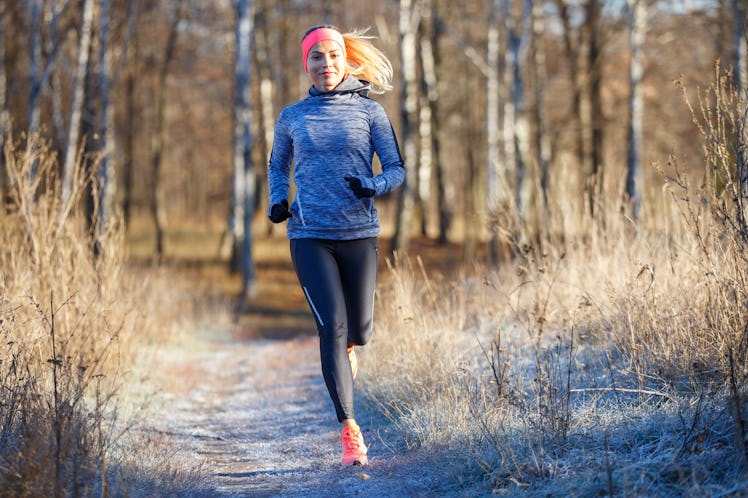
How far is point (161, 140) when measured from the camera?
860 inches

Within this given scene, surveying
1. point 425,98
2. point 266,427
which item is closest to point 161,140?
point 425,98

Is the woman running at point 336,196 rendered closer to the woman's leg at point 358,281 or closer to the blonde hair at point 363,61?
the woman's leg at point 358,281

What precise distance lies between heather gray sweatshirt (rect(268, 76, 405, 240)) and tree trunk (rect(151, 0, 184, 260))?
655 inches

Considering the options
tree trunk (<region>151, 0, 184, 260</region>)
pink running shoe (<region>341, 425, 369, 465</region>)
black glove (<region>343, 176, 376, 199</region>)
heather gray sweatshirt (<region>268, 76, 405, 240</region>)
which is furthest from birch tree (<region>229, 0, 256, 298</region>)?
pink running shoe (<region>341, 425, 369, 465</region>)

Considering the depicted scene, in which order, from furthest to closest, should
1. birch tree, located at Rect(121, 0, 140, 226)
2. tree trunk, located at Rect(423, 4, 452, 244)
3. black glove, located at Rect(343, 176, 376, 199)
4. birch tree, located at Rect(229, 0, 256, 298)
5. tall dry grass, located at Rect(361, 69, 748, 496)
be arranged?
birch tree, located at Rect(121, 0, 140, 226)
tree trunk, located at Rect(423, 4, 452, 244)
birch tree, located at Rect(229, 0, 256, 298)
black glove, located at Rect(343, 176, 376, 199)
tall dry grass, located at Rect(361, 69, 748, 496)

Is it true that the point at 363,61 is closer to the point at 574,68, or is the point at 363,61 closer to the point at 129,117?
the point at 574,68

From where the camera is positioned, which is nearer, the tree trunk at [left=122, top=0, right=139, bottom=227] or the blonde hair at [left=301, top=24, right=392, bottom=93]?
the blonde hair at [left=301, top=24, right=392, bottom=93]

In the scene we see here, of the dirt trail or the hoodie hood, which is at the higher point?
the hoodie hood

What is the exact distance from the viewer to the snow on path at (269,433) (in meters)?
4.09

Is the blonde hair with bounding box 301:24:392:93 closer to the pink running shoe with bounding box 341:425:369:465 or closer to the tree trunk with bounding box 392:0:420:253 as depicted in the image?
the pink running shoe with bounding box 341:425:369:465

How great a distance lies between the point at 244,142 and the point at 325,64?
1092 cm

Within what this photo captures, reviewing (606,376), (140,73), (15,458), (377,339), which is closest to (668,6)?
(140,73)

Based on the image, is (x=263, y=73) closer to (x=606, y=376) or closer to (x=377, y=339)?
(x=377, y=339)

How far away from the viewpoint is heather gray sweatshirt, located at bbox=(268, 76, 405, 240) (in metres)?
4.32
